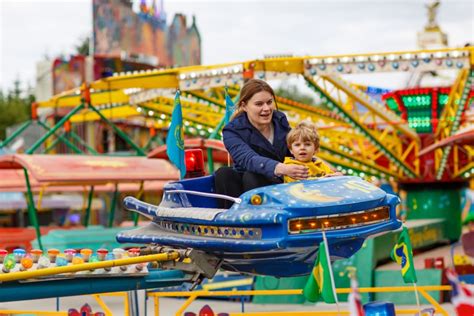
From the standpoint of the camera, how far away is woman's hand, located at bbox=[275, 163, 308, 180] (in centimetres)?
557

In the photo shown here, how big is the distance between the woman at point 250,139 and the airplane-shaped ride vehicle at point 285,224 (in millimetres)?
273

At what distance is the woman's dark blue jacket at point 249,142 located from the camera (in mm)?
5934

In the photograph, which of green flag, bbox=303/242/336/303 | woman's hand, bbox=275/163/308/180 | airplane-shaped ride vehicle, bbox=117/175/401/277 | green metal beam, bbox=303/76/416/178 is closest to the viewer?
green flag, bbox=303/242/336/303

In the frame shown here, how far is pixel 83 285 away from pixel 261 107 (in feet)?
5.04

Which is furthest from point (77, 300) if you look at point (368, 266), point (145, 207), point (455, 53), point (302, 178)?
point (302, 178)

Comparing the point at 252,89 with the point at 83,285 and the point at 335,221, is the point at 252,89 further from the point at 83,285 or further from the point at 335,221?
the point at 83,285

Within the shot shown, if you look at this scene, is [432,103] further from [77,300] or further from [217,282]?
[77,300]

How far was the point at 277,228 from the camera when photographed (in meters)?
5.20

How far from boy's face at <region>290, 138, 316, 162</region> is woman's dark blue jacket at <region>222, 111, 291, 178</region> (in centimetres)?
15

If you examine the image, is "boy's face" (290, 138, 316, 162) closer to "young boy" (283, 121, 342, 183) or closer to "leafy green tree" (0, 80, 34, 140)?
"young boy" (283, 121, 342, 183)

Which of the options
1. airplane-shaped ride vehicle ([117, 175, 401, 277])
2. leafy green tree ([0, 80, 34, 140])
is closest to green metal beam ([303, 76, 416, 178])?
airplane-shaped ride vehicle ([117, 175, 401, 277])

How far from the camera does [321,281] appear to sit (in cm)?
506

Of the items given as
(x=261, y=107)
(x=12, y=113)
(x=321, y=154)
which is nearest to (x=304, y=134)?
(x=261, y=107)

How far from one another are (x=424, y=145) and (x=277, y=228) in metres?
12.4
